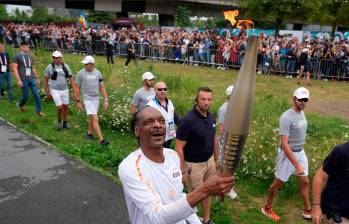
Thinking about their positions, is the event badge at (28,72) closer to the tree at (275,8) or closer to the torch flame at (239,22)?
the torch flame at (239,22)

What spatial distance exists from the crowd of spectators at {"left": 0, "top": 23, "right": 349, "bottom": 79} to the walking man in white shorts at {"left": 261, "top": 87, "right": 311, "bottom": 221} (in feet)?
31.6

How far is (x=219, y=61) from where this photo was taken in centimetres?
2038

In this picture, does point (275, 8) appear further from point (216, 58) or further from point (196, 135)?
point (196, 135)

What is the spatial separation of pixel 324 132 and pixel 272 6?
20858 mm

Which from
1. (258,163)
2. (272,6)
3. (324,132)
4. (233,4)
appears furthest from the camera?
(233,4)

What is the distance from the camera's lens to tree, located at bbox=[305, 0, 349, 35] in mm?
26406

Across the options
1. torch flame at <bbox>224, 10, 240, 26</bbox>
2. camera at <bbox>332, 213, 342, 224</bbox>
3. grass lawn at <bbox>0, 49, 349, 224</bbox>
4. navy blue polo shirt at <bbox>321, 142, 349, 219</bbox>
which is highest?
torch flame at <bbox>224, 10, 240, 26</bbox>

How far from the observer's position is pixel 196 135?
16.1 ft

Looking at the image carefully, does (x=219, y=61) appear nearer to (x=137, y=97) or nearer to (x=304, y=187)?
(x=137, y=97)

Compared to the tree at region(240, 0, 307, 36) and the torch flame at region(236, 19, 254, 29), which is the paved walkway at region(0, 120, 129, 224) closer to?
the torch flame at region(236, 19, 254, 29)

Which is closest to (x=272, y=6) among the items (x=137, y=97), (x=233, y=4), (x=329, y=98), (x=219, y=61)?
(x=219, y=61)

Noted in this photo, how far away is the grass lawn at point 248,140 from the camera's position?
6039 millimetres

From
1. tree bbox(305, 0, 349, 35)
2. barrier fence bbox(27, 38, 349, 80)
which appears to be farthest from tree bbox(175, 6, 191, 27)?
barrier fence bbox(27, 38, 349, 80)

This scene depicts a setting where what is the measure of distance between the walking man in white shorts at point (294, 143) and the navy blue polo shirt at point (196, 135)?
983 millimetres
